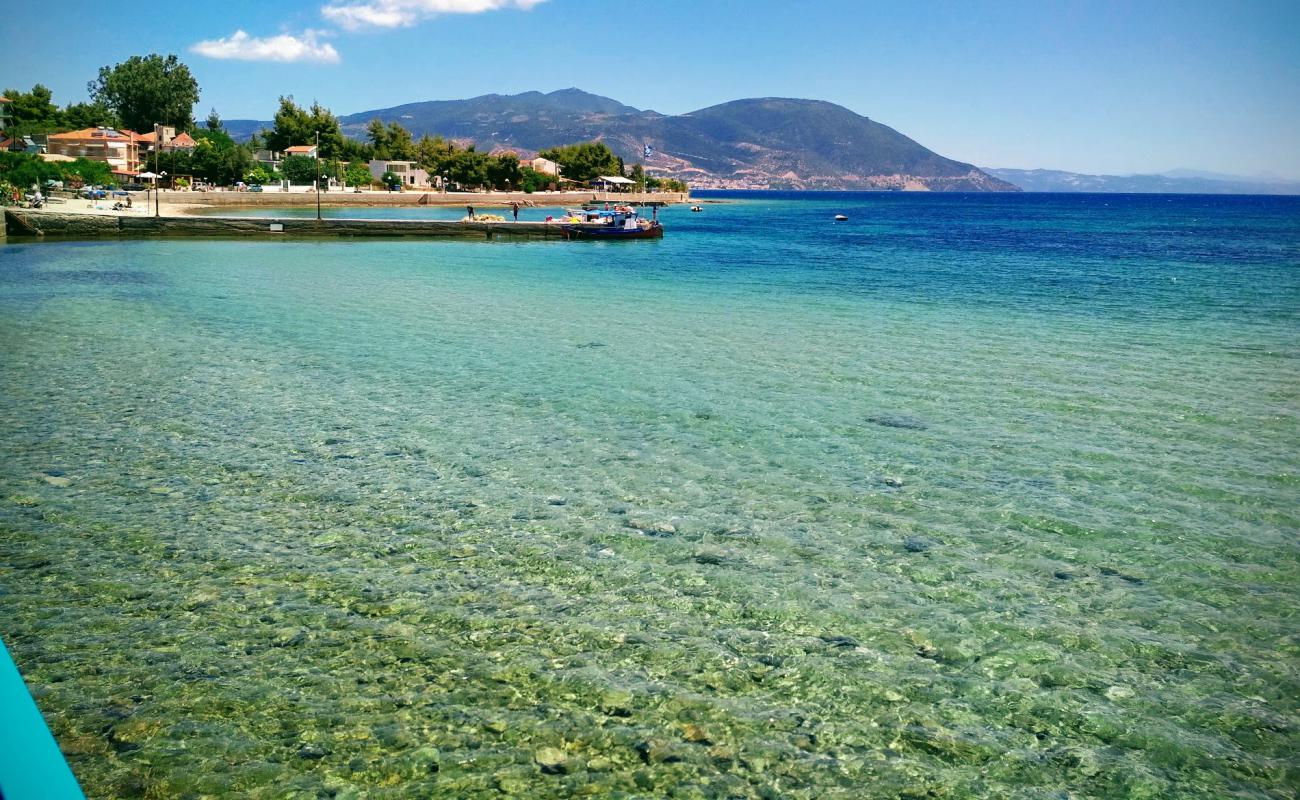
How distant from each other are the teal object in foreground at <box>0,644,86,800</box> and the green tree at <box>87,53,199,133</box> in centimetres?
15523

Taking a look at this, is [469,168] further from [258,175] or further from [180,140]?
[180,140]

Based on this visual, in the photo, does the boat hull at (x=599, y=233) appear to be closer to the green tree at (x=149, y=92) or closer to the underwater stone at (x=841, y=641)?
A: the underwater stone at (x=841, y=641)

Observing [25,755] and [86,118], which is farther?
[86,118]

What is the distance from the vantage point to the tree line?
98812 mm

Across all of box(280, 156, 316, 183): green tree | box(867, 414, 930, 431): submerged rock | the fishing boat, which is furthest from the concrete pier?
box(280, 156, 316, 183): green tree

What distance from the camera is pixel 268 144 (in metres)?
126

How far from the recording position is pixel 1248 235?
68.9 metres

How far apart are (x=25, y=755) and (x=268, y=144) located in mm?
140333

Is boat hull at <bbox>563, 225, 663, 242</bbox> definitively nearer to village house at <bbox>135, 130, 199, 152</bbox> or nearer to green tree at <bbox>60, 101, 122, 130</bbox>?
village house at <bbox>135, 130, 199, 152</bbox>

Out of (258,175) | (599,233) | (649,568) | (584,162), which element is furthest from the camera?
(584,162)

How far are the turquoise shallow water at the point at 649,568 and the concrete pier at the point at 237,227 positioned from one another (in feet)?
106

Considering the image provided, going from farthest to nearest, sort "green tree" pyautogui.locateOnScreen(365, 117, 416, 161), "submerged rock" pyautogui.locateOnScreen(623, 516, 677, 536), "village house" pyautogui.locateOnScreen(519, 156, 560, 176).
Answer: "village house" pyautogui.locateOnScreen(519, 156, 560, 176), "green tree" pyautogui.locateOnScreen(365, 117, 416, 161), "submerged rock" pyautogui.locateOnScreen(623, 516, 677, 536)

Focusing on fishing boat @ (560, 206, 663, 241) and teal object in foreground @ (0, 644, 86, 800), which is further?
fishing boat @ (560, 206, 663, 241)

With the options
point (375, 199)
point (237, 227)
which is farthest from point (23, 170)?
point (237, 227)
